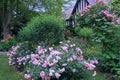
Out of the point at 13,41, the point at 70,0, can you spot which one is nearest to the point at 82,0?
the point at 70,0

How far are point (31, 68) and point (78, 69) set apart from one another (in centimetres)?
100

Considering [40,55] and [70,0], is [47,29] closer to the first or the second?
[40,55]

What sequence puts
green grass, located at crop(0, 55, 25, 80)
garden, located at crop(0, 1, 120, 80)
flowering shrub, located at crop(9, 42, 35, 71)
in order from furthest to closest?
flowering shrub, located at crop(9, 42, 35, 71) < green grass, located at crop(0, 55, 25, 80) < garden, located at crop(0, 1, 120, 80)

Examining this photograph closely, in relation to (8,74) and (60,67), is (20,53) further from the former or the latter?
(60,67)

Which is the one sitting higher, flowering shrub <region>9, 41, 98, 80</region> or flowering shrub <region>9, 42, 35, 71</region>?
flowering shrub <region>9, 41, 98, 80</region>

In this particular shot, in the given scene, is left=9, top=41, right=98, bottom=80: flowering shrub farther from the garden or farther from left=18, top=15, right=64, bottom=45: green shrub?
left=18, top=15, right=64, bottom=45: green shrub

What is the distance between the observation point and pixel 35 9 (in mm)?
22188

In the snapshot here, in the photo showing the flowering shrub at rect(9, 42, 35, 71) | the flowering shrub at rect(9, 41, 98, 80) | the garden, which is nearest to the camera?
the flowering shrub at rect(9, 41, 98, 80)

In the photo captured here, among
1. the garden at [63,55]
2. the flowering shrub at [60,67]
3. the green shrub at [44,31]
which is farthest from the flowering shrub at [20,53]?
the flowering shrub at [60,67]

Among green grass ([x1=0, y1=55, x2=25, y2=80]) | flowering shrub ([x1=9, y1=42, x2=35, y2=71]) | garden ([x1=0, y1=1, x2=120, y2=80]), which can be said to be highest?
garden ([x1=0, y1=1, x2=120, y2=80])

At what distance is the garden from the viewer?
542 centimetres

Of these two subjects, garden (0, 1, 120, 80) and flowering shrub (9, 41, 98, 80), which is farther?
garden (0, 1, 120, 80)

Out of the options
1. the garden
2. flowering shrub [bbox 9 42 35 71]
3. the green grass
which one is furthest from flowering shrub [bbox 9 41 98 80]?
flowering shrub [bbox 9 42 35 71]

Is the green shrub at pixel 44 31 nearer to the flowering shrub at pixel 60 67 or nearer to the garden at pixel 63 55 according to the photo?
the garden at pixel 63 55
